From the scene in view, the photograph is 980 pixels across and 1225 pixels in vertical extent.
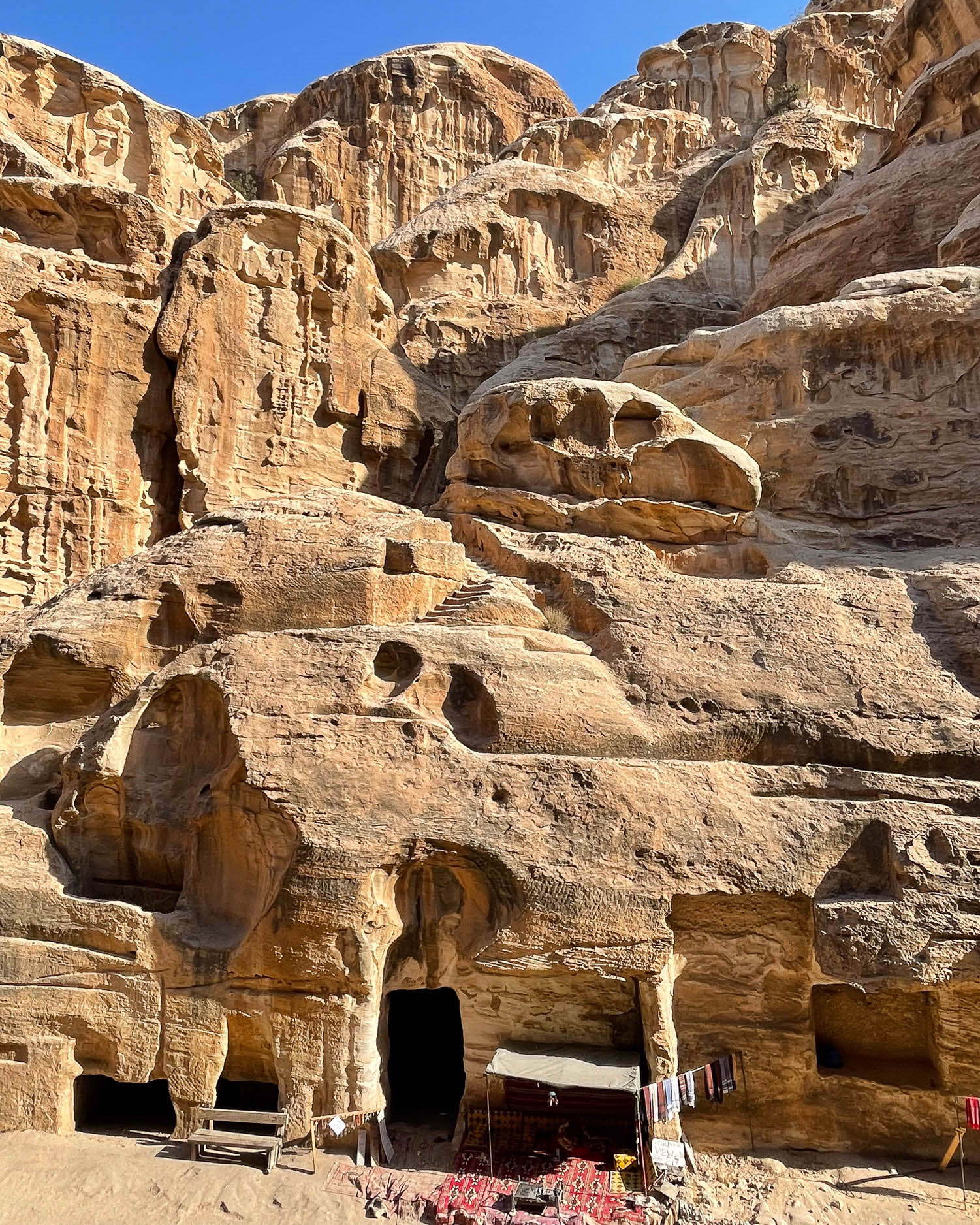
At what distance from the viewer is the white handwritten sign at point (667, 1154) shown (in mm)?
7457

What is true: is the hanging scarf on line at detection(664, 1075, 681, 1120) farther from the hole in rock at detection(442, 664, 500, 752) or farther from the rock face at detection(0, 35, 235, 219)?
the rock face at detection(0, 35, 235, 219)

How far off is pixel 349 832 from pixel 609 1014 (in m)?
3.16

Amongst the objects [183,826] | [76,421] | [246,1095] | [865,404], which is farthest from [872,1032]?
[76,421]

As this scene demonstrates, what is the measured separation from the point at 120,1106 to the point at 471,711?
5862mm

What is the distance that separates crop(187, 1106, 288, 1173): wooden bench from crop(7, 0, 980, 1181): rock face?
9.1 inches

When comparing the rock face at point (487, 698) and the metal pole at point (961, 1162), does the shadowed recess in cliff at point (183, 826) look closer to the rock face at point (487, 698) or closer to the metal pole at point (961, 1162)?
the rock face at point (487, 698)

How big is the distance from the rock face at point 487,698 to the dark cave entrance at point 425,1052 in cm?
8

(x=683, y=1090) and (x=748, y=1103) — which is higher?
(x=683, y=1090)

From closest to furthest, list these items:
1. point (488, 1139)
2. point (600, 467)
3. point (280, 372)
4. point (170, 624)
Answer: point (488, 1139) → point (170, 624) → point (600, 467) → point (280, 372)

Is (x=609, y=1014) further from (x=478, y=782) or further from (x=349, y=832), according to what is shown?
(x=349, y=832)

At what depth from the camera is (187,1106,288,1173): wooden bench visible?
7691 mm

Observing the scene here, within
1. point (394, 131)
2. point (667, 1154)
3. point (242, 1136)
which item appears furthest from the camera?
point (394, 131)

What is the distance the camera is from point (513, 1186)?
24.2 ft

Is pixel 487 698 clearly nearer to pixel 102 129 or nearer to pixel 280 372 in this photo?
pixel 280 372
